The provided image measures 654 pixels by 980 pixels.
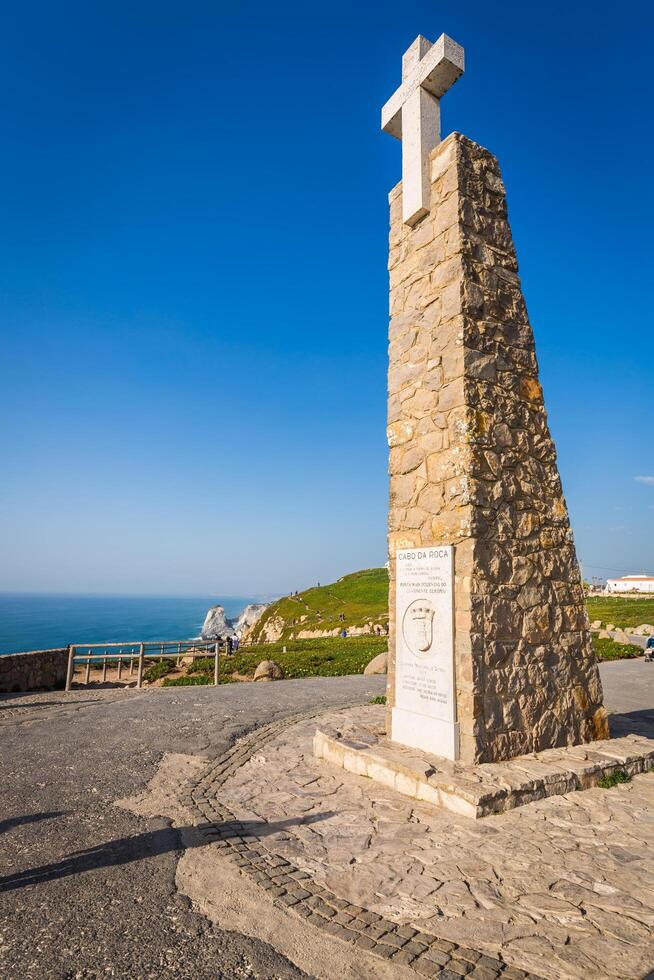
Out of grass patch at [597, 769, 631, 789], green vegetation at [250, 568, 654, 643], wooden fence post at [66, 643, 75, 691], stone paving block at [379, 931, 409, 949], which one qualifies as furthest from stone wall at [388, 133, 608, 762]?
green vegetation at [250, 568, 654, 643]

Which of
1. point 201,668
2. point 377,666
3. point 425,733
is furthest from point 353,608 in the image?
point 425,733

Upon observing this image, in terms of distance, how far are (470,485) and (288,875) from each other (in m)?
4.31

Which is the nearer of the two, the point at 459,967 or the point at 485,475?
the point at 459,967

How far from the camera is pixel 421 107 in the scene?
25.8 ft

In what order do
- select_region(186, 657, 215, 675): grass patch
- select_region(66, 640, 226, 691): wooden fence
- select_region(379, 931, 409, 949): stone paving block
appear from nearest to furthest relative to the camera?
1. select_region(379, 931, 409, 949): stone paving block
2. select_region(66, 640, 226, 691): wooden fence
3. select_region(186, 657, 215, 675): grass patch

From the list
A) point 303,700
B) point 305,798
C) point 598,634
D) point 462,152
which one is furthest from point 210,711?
point 598,634

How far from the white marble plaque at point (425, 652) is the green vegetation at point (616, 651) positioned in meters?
16.9

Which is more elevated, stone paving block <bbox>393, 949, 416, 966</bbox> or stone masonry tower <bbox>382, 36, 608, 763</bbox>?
stone masonry tower <bbox>382, 36, 608, 763</bbox>

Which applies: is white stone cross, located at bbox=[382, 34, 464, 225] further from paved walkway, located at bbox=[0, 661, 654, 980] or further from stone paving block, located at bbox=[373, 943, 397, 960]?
stone paving block, located at bbox=[373, 943, 397, 960]

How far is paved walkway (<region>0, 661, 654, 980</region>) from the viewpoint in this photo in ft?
11.0

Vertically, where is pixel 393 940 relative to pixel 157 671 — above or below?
above

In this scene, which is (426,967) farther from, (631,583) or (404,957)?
(631,583)

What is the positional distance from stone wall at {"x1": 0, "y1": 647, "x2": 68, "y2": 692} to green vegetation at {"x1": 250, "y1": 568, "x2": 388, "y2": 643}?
26.4 meters

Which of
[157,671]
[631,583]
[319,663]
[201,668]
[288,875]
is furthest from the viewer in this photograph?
[631,583]
